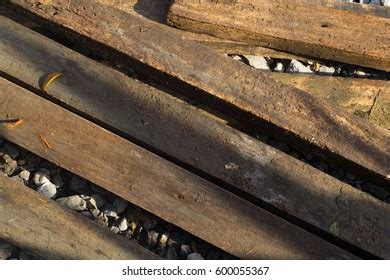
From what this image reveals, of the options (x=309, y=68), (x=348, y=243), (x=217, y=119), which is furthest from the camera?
(x=309, y=68)

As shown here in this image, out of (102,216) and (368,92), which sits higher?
(368,92)

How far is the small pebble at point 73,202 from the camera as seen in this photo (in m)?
2.33

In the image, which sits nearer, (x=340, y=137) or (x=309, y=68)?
(x=340, y=137)

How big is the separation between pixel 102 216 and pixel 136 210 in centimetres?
16

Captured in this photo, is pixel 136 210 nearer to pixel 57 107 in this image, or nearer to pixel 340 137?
pixel 57 107

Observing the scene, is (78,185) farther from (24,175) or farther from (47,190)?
(24,175)

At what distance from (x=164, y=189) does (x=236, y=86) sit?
585 mm

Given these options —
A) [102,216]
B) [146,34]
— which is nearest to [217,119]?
[146,34]

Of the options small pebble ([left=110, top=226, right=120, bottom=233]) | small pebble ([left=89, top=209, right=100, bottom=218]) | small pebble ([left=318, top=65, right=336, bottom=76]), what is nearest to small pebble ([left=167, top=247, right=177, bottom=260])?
small pebble ([left=110, top=226, right=120, bottom=233])

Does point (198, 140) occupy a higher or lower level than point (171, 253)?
higher

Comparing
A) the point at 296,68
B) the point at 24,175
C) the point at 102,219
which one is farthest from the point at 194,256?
the point at 296,68

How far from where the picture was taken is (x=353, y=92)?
2668 mm

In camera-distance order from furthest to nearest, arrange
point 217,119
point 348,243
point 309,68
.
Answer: point 309,68 → point 217,119 → point 348,243

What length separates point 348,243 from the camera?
7.51ft
